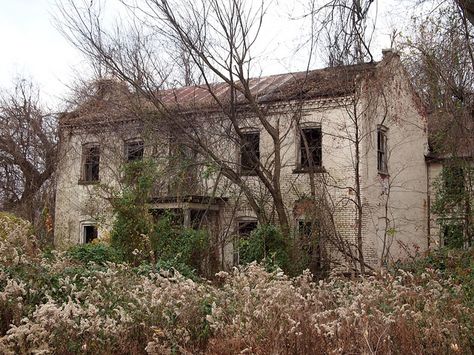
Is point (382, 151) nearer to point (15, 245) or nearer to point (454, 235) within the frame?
point (454, 235)

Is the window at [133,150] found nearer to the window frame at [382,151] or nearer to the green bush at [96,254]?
the window frame at [382,151]

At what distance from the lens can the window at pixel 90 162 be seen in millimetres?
24578

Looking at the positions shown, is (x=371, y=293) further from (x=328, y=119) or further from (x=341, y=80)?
(x=328, y=119)

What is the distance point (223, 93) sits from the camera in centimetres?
1942

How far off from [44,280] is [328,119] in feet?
47.2

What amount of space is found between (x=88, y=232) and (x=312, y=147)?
1052cm

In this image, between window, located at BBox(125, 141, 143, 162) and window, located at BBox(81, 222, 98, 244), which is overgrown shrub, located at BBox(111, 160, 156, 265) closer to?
window, located at BBox(125, 141, 143, 162)

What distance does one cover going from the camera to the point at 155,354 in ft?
17.7

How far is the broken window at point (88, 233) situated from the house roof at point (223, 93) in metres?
5.15

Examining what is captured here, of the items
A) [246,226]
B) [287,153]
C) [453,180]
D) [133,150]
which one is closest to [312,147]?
[287,153]

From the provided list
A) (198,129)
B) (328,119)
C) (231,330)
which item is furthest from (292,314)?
(328,119)

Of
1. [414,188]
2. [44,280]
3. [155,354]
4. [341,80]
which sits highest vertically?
[341,80]

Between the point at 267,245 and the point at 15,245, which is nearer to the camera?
the point at 15,245

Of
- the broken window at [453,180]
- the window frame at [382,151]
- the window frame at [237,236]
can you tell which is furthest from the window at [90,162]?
the broken window at [453,180]
